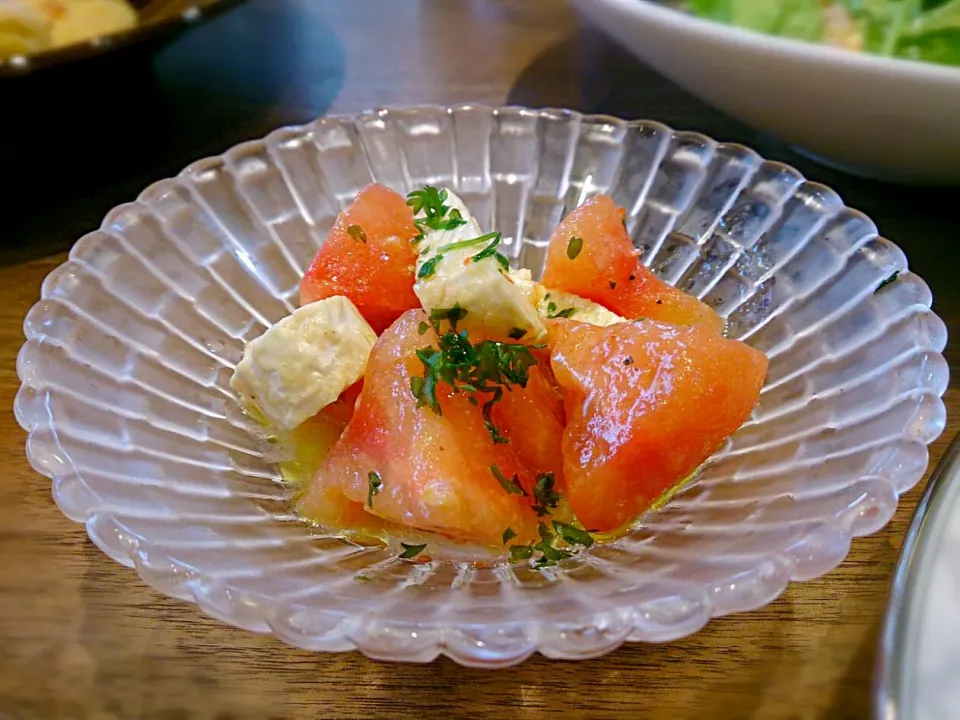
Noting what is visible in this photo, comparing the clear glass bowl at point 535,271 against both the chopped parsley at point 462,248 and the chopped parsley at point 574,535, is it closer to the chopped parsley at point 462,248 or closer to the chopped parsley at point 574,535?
the chopped parsley at point 574,535

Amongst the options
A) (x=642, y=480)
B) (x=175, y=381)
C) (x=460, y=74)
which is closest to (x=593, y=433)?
(x=642, y=480)

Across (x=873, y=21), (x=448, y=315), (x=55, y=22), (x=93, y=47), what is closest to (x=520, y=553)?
(x=448, y=315)

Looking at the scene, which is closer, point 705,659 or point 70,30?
point 705,659

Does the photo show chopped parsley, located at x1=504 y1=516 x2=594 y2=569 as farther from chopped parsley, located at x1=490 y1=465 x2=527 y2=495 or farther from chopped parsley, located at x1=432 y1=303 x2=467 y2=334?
chopped parsley, located at x1=432 y1=303 x2=467 y2=334

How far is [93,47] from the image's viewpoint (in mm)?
1394

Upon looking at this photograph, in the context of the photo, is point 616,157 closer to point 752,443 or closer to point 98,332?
point 752,443

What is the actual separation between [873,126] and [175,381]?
1169mm

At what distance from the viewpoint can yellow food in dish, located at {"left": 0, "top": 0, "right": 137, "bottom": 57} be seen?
151 cm

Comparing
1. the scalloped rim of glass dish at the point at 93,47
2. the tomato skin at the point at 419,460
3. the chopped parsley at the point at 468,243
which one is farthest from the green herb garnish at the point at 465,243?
the scalloped rim of glass dish at the point at 93,47

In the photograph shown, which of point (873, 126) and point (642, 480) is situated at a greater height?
point (873, 126)

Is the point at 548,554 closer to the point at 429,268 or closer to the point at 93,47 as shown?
the point at 429,268

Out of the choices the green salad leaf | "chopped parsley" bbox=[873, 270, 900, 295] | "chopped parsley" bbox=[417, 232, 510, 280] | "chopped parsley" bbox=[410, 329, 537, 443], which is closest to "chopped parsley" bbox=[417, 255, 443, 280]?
"chopped parsley" bbox=[417, 232, 510, 280]

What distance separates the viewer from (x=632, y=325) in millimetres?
951

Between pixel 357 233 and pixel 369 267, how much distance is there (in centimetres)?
5
